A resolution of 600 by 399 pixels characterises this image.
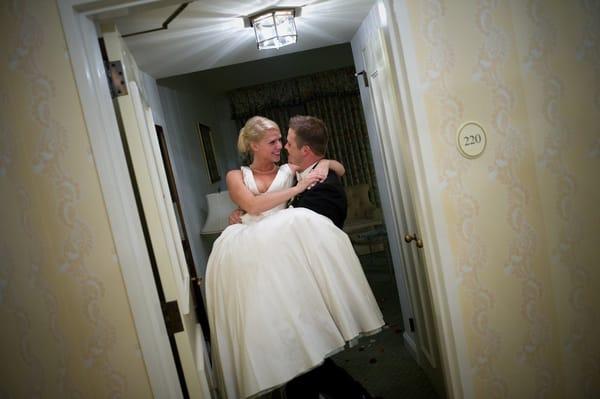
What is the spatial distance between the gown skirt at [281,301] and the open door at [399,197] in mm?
302

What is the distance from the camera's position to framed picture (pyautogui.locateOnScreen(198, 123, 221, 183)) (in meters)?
4.44

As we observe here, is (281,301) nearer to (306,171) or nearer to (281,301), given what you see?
(281,301)

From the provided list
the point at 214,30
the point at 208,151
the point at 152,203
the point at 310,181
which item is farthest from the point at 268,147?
the point at 208,151

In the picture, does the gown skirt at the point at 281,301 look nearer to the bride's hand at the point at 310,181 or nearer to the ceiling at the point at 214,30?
the bride's hand at the point at 310,181

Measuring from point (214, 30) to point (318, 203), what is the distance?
3.61 ft

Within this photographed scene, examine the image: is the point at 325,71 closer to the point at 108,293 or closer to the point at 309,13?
the point at 309,13

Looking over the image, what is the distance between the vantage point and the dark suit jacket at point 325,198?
102 inches

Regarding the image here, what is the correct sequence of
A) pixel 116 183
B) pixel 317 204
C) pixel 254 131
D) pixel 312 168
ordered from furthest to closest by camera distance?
pixel 254 131
pixel 312 168
pixel 317 204
pixel 116 183

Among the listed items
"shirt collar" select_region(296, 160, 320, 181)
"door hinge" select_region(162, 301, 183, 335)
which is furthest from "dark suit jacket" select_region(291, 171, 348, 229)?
"door hinge" select_region(162, 301, 183, 335)

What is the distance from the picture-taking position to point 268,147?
9.32ft

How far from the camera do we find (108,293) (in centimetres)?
142

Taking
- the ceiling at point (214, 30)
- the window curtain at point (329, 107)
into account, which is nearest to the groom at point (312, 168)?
the ceiling at point (214, 30)

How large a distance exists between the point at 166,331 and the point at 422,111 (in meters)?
1.16

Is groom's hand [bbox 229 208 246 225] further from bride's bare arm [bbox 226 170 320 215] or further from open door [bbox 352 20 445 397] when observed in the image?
open door [bbox 352 20 445 397]
